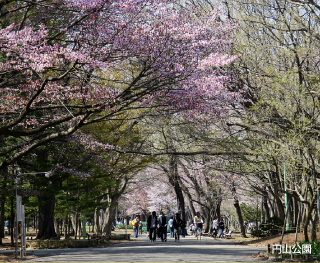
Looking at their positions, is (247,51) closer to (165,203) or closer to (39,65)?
(39,65)

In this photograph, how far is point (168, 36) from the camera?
13.1 meters

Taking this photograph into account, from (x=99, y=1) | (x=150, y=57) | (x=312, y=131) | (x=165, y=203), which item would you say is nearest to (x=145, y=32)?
(x=150, y=57)

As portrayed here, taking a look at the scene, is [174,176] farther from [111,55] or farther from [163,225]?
[111,55]

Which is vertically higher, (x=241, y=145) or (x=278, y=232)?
(x=241, y=145)

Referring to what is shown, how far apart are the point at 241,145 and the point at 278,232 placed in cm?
1055

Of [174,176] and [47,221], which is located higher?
[174,176]

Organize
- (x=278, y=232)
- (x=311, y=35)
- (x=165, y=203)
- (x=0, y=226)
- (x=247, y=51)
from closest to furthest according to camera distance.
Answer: (x=311, y=35), (x=247, y=51), (x=278, y=232), (x=0, y=226), (x=165, y=203)

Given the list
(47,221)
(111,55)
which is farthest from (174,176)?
(111,55)

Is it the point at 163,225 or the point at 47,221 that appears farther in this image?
the point at 163,225

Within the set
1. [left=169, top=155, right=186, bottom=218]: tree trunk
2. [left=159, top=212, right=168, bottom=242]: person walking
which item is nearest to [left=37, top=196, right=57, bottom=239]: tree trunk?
[left=159, top=212, right=168, bottom=242]: person walking
